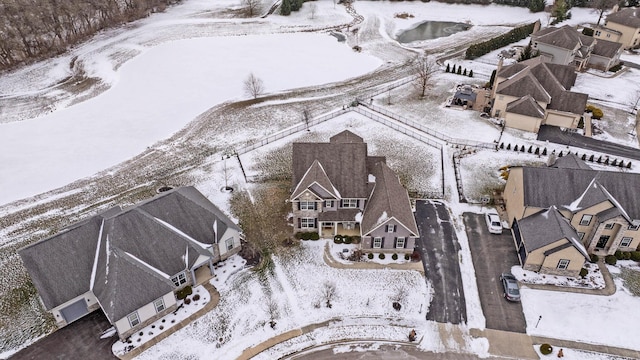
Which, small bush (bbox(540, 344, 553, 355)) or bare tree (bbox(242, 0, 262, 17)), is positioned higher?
bare tree (bbox(242, 0, 262, 17))

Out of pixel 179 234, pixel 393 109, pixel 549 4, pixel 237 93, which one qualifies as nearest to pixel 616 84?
pixel 393 109

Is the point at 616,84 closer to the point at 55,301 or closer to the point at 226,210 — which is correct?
the point at 226,210

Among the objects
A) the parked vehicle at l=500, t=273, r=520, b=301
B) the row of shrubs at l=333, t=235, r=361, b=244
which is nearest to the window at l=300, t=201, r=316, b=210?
the row of shrubs at l=333, t=235, r=361, b=244

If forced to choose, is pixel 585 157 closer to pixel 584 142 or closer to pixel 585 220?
pixel 584 142

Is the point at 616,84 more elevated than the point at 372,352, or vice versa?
the point at 616,84

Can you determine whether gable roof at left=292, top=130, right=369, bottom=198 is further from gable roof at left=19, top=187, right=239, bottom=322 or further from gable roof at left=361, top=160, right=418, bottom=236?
gable roof at left=19, top=187, right=239, bottom=322
